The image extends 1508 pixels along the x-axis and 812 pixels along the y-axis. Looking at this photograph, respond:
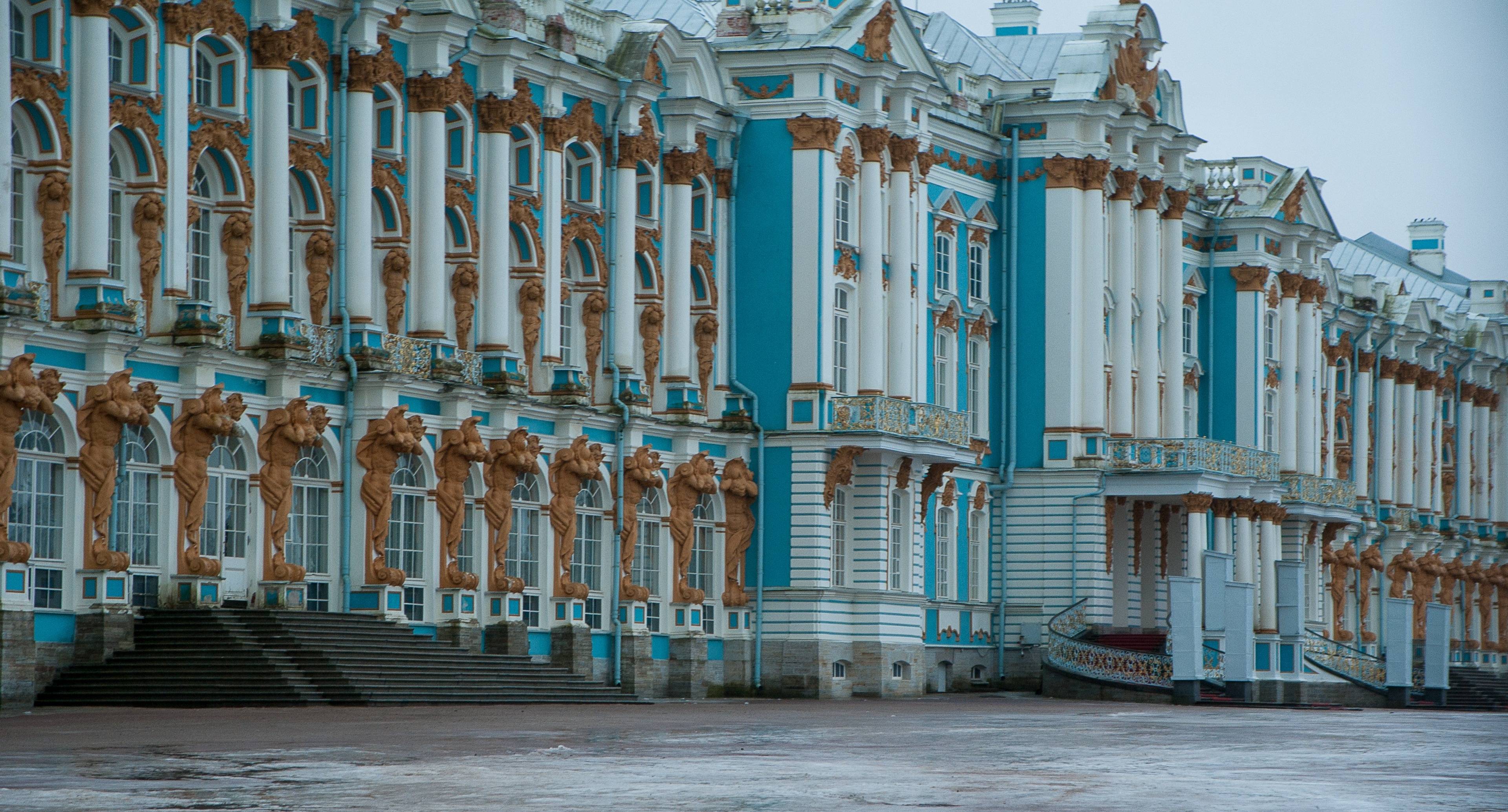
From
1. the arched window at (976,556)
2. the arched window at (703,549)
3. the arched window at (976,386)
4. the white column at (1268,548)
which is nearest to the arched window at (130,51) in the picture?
the arched window at (703,549)

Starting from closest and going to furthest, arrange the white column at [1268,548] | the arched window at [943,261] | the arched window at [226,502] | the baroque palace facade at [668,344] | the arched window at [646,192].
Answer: the baroque palace facade at [668,344], the arched window at [226,502], the arched window at [646,192], the arched window at [943,261], the white column at [1268,548]

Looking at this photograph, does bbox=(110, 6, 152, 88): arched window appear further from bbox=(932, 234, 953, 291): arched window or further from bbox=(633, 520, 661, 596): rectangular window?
bbox=(932, 234, 953, 291): arched window

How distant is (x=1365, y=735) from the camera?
26406 millimetres

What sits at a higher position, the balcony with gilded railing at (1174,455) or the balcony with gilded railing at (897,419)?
the balcony with gilded railing at (897,419)

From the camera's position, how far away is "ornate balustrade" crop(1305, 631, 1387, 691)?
Result: 51500 millimetres

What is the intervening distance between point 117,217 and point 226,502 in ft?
13.2

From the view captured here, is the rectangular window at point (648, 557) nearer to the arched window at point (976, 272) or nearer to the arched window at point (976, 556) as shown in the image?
the arched window at point (976, 556)

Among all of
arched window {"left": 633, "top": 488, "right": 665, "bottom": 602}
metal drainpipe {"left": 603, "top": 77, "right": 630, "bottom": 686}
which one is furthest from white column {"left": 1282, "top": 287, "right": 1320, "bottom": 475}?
metal drainpipe {"left": 603, "top": 77, "right": 630, "bottom": 686}

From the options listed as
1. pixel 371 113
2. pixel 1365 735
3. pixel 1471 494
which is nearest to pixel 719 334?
pixel 371 113

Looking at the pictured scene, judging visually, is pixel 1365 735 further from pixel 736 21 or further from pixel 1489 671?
pixel 1489 671

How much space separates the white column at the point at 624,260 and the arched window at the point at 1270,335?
2314 cm

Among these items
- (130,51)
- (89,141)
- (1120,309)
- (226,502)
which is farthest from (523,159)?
(1120,309)

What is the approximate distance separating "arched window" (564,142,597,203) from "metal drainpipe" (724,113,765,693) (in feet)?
12.3

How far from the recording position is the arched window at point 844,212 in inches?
1763
